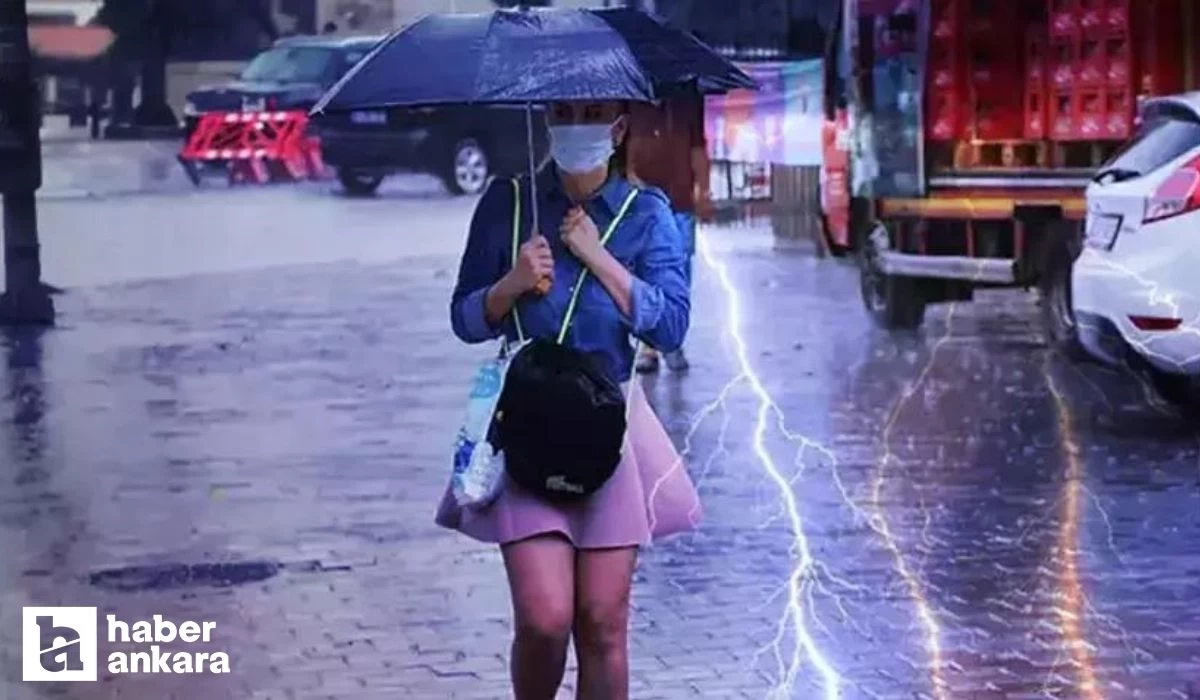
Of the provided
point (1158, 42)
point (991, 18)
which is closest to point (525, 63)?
point (1158, 42)

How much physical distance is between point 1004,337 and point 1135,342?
232 cm

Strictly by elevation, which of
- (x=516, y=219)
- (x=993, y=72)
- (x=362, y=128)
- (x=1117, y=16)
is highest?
(x=1117, y=16)

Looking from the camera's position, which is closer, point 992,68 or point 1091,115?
point 1091,115

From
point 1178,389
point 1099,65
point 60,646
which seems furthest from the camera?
point 1099,65

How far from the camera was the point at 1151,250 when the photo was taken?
10.3m

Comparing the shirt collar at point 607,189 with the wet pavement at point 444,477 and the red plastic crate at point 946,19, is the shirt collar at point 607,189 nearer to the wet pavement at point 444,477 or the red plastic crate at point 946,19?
the wet pavement at point 444,477

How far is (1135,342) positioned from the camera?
10.5 meters

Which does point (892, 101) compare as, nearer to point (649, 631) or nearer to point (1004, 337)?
point (1004, 337)

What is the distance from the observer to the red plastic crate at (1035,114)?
1199 cm

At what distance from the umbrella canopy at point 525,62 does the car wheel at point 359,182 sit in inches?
164

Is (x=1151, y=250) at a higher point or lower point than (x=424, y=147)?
lower

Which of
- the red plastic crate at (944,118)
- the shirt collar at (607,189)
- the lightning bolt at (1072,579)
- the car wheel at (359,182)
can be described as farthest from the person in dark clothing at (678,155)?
the shirt collar at (607,189)

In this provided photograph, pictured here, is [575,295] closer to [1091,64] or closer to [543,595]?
[543,595]

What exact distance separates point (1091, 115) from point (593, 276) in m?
6.77
